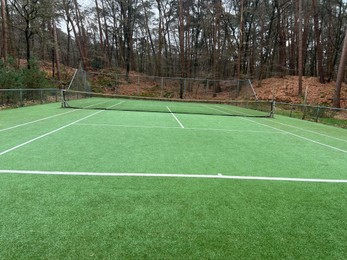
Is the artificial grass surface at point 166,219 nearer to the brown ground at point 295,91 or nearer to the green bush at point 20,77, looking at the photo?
the green bush at point 20,77

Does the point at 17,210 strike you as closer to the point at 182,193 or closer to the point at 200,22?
the point at 182,193

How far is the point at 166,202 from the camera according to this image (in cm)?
304

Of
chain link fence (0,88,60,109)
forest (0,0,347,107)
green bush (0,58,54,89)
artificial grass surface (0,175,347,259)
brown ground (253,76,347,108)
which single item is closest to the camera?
artificial grass surface (0,175,347,259)

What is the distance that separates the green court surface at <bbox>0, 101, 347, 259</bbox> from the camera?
86.4 inches

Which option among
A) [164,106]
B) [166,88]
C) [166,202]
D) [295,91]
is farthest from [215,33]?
[166,202]

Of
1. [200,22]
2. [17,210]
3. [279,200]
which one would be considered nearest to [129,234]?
[17,210]

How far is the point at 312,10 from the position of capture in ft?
78.2

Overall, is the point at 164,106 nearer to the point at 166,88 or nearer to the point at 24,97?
the point at 24,97

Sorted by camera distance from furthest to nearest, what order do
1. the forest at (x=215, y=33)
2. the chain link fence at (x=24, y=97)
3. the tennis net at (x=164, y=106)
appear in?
the forest at (x=215, y=33), the tennis net at (x=164, y=106), the chain link fence at (x=24, y=97)

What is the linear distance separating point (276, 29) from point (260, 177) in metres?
27.4

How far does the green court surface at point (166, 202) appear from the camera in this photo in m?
2.20

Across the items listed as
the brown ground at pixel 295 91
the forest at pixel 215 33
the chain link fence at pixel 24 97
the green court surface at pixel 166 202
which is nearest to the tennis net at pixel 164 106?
the chain link fence at pixel 24 97


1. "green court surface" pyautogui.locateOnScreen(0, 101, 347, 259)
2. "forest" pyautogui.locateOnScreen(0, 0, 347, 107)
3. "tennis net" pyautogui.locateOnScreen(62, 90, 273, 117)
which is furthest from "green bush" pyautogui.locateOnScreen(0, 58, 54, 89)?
"green court surface" pyautogui.locateOnScreen(0, 101, 347, 259)

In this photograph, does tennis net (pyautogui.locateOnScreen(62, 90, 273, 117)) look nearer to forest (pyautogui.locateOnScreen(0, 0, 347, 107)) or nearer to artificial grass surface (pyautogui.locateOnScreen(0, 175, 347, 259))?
forest (pyautogui.locateOnScreen(0, 0, 347, 107))
